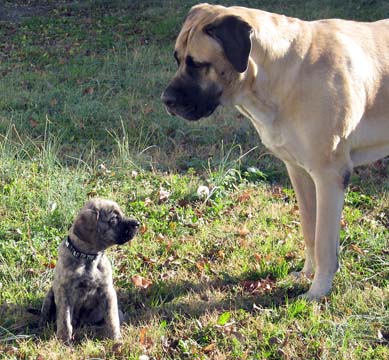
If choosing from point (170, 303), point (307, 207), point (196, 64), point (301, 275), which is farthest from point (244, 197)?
point (196, 64)

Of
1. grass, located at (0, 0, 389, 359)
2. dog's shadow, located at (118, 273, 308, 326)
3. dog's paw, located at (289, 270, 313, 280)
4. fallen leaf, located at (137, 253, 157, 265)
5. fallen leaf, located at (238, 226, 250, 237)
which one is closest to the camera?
grass, located at (0, 0, 389, 359)

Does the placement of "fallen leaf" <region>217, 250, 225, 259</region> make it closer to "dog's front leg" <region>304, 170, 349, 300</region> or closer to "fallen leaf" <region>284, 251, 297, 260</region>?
"fallen leaf" <region>284, 251, 297, 260</region>

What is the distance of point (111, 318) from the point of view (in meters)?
4.04

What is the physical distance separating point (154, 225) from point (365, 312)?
6.35 ft

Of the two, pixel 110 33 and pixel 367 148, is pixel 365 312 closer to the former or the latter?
pixel 367 148

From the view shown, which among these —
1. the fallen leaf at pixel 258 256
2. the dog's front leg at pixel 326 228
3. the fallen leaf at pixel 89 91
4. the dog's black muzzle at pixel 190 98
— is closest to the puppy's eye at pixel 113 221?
the dog's black muzzle at pixel 190 98

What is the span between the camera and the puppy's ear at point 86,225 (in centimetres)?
396

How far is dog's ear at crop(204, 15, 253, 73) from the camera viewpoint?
416 centimetres

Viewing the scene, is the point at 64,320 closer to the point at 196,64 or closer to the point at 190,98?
the point at 190,98

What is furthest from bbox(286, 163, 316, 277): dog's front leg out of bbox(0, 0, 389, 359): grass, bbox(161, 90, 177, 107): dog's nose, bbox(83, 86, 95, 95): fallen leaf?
bbox(83, 86, 95, 95): fallen leaf

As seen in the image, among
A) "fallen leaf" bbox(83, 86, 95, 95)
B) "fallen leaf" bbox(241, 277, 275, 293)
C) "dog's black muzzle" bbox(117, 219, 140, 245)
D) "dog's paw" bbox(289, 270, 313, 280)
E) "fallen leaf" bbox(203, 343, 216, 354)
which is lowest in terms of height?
"fallen leaf" bbox(83, 86, 95, 95)

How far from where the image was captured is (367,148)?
467 centimetres

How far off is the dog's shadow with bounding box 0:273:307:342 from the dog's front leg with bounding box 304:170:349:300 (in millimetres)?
218

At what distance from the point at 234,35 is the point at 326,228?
4.49 feet
